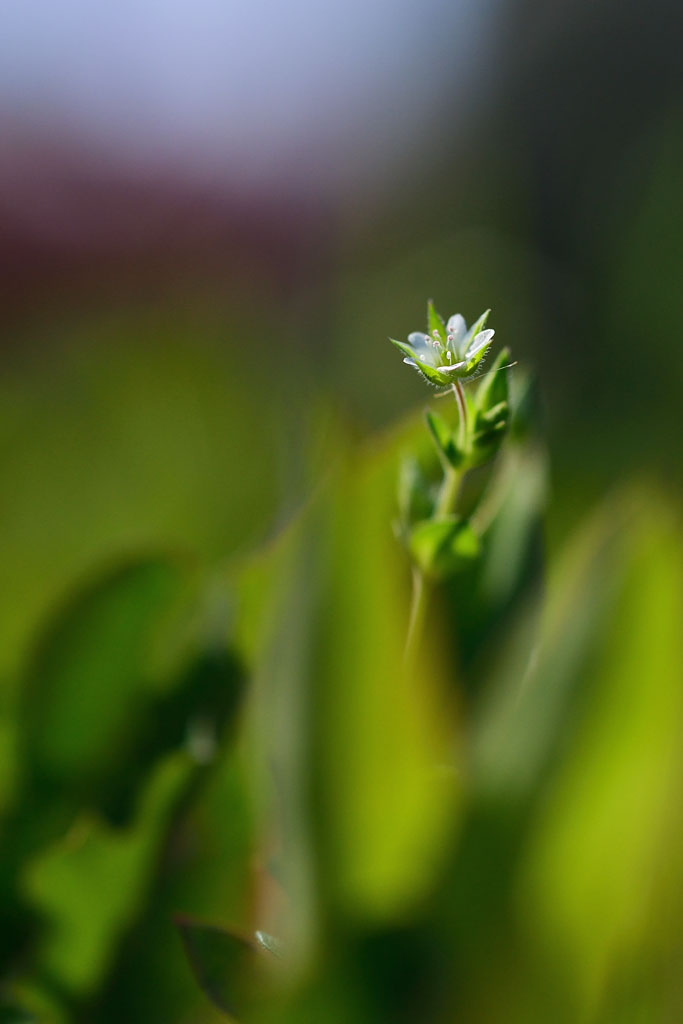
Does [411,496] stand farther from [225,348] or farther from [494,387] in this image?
[225,348]

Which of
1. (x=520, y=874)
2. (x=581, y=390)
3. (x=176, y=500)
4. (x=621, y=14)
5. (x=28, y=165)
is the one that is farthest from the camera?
(x=621, y=14)

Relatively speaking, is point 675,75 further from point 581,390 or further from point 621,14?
point 581,390

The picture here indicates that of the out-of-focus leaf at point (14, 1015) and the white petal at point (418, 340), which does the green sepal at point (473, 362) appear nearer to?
the white petal at point (418, 340)

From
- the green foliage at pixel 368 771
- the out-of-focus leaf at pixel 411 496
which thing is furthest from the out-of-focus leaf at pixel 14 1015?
the out-of-focus leaf at pixel 411 496

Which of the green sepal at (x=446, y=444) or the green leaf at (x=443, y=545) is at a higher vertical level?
the green sepal at (x=446, y=444)

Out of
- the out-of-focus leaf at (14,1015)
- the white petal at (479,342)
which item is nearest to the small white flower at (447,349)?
the white petal at (479,342)

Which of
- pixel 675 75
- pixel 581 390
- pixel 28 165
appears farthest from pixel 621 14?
pixel 581 390

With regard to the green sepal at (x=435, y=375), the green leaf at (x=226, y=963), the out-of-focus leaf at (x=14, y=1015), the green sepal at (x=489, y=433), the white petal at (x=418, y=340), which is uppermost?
Result: the white petal at (x=418, y=340)

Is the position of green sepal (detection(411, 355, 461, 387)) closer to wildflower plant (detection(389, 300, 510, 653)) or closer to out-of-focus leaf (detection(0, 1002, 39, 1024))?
wildflower plant (detection(389, 300, 510, 653))
